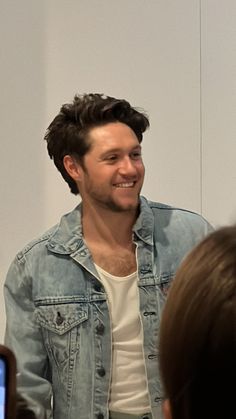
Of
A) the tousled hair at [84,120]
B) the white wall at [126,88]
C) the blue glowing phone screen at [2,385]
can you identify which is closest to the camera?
the blue glowing phone screen at [2,385]

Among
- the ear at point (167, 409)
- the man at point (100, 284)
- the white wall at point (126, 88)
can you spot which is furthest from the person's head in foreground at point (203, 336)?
the white wall at point (126, 88)

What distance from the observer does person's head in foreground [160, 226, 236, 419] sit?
502 mm

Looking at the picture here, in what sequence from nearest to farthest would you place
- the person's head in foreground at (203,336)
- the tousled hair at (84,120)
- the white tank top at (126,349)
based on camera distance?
the person's head in foreground at (203,336), the white tank top at (126,349), the tousled hair at (84,120)

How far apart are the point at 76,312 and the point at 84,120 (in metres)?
0.39

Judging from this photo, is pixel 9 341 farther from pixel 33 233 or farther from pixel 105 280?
pixel 33 233

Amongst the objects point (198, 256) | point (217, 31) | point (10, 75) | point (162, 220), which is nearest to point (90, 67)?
point (10, 75)

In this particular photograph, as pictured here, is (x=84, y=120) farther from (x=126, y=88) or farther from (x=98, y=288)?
(x=126, y=88)

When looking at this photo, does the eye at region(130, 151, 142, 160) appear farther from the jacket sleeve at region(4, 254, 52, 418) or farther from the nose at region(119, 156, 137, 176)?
the jacket sleeve at region(4, 254, 52, 418)

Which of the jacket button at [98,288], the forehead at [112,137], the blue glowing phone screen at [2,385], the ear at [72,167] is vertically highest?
the forehead at [112,137]

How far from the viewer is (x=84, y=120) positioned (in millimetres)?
1425

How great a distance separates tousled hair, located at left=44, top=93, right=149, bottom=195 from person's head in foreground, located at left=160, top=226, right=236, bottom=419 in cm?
90

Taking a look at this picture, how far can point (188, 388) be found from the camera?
Result: 1.69 feet

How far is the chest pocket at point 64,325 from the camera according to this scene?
1.34 m

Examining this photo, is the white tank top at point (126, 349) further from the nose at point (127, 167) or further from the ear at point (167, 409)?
the ear at point (167, 409)
